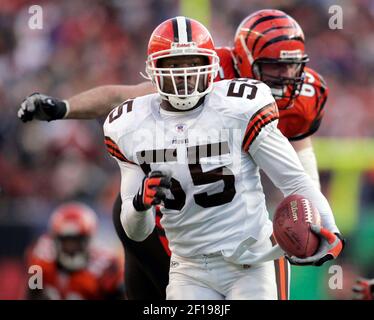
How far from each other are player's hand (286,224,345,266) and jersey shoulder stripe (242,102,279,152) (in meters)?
0.40

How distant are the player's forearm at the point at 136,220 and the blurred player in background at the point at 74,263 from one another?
6.86 ft

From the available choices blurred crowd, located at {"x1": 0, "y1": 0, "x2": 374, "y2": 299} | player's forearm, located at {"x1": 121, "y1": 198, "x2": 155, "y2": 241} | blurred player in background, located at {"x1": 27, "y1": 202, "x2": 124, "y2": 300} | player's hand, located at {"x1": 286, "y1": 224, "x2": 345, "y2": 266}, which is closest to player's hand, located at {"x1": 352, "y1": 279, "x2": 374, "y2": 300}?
player's hand, located at {"x1": 286, "y1": 224, "x2": 345, "y2": 266}

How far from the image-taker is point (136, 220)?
319cm

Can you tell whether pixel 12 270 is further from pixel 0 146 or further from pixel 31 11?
pixel 31 11

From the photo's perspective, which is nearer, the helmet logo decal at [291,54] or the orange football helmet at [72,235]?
the helmet logo decal at [291,54]

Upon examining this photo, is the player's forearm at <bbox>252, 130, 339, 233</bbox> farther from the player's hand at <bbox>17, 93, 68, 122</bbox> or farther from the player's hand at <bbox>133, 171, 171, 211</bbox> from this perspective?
the player's hand at <bbox>17, 93, 68, 122</bbox>

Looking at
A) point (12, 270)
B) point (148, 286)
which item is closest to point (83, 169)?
point (12, 270)

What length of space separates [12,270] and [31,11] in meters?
2.25

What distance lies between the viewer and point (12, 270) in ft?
20.0

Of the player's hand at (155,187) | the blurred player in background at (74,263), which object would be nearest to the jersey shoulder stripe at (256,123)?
the player's hand at (155,187)

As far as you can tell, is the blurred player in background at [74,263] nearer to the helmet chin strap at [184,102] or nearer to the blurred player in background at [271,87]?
the blurred player in background at [271,87]

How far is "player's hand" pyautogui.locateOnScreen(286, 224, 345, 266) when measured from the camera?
Result: 2996 mm

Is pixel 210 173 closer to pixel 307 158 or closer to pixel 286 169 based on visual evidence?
pixel 286 169

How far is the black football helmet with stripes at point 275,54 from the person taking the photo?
4078 millimetres
